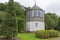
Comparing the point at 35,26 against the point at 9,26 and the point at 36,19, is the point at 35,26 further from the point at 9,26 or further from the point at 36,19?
the point at 9,26

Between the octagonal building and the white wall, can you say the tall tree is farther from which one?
the octagonal building

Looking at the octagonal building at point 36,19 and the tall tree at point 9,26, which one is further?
the octagonal building at point 36,19

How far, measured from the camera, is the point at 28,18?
45.0 metres

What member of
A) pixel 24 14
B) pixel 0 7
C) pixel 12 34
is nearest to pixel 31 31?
pixel 24 14

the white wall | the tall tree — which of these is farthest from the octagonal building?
the tall tree

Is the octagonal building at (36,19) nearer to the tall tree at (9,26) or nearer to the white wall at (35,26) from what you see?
the white wall at (35,26)

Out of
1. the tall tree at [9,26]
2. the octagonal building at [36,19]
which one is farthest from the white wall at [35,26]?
the tall tree at [9,26]

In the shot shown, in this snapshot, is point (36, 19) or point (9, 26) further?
point (36, 19)

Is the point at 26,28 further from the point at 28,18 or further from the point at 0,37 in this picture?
the point at 0,37

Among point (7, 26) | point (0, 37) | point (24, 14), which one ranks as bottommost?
point (0, 37)

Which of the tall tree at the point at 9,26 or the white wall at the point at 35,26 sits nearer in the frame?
the tall tree at the point at 9,26

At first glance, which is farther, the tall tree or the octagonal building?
the octagonal building

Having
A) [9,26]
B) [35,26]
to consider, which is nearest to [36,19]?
[35,26]

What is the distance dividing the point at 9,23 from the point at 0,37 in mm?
4016
